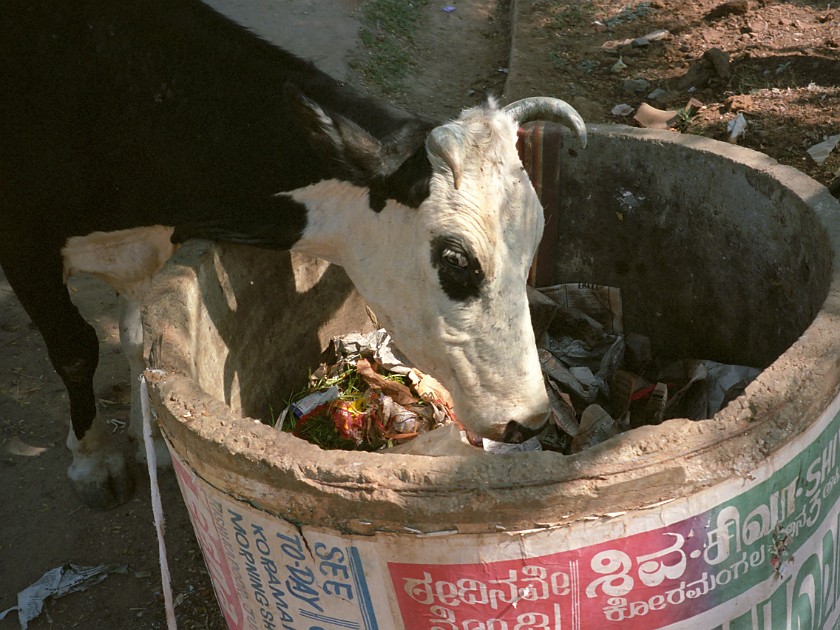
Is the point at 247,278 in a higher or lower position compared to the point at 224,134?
lower

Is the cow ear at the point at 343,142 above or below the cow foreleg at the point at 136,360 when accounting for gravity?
above

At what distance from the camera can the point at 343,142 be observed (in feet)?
9.16

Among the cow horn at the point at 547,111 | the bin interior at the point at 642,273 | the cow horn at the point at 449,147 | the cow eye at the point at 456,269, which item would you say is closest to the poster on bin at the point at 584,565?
the bin interior at the point at 642,273

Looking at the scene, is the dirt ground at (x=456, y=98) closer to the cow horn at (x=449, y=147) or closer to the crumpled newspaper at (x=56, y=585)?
the crumpled newspaper at (x=56, y=585)

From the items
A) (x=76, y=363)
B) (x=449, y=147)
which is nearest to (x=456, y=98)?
(x=76, y=363)

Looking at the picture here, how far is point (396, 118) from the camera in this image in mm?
2904

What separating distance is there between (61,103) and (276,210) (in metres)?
0.82

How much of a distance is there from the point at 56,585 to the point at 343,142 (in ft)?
6.48

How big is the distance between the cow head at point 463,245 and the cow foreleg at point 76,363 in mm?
1145

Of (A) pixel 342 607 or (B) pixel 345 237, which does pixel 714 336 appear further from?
(A) pixel 342 607

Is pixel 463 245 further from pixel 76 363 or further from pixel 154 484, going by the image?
pixel 76 363

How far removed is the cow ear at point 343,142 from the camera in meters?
2.73

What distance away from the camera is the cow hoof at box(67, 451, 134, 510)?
3768 mm

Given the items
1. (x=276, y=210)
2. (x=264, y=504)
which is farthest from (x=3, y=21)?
(x=264, y=504)
